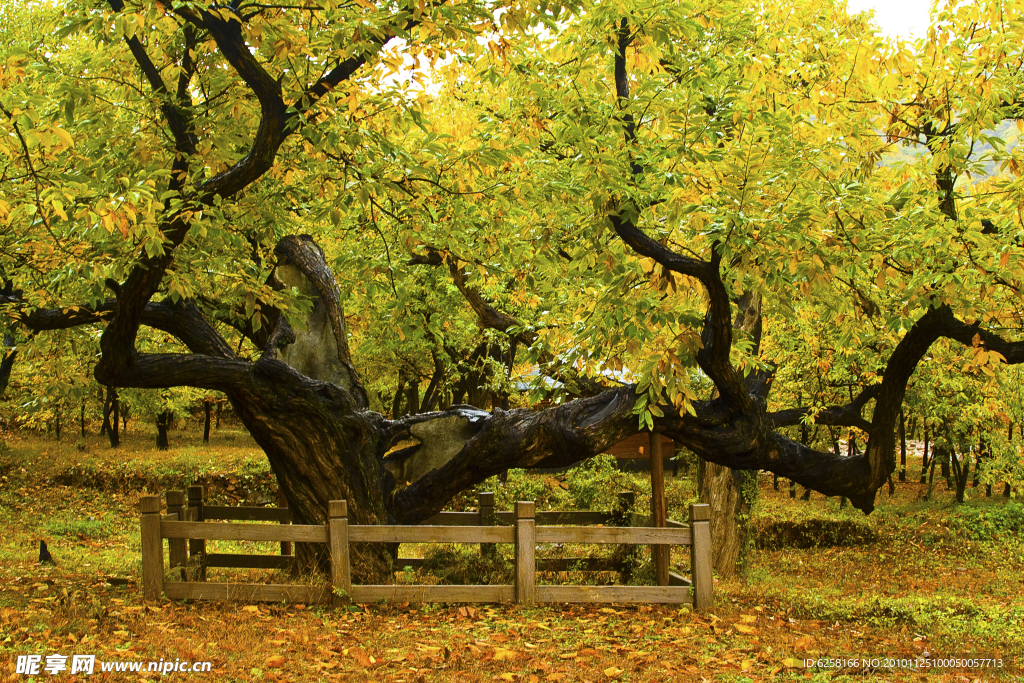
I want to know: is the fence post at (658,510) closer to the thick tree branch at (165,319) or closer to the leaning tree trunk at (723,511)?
the leaning tree trunk at (723,511)

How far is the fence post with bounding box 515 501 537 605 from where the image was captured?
8.92 meters

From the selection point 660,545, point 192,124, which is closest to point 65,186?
point 192,124

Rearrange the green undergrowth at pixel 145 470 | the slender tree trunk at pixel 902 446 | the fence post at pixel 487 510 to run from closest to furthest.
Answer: the fence post at pixel 487 510 < the green undergrowth at pixel 145 470 < the slender tree trunk at pixel 902 446

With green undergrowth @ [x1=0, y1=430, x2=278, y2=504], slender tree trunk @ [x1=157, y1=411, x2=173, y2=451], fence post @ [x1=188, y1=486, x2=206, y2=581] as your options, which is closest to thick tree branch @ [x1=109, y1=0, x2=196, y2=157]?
fence post @ [x1=188, y1=486, x2=206, y2=581]

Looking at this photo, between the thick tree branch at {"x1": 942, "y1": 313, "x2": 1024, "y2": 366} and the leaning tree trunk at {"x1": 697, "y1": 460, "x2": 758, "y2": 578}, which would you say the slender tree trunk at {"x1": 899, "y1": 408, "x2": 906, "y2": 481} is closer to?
the leaning tree trunk at {"x1": 697, "y1": 460, "x2": 758, "y2": 578}

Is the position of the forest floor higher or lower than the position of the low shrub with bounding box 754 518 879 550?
higher

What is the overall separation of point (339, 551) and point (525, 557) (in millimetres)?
2133

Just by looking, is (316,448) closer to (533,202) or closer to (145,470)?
(533,202)

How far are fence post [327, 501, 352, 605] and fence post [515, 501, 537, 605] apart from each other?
6.36 feet

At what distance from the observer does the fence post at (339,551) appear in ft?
28.6

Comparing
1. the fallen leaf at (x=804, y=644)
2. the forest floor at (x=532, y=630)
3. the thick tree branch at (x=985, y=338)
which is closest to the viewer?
the forest floor at (x=532, y=630)

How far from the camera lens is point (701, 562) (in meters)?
9.38

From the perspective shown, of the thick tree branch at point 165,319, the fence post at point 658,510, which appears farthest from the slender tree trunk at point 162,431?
the fence post at point 658,510

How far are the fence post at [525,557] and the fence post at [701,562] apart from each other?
2.00 metres
